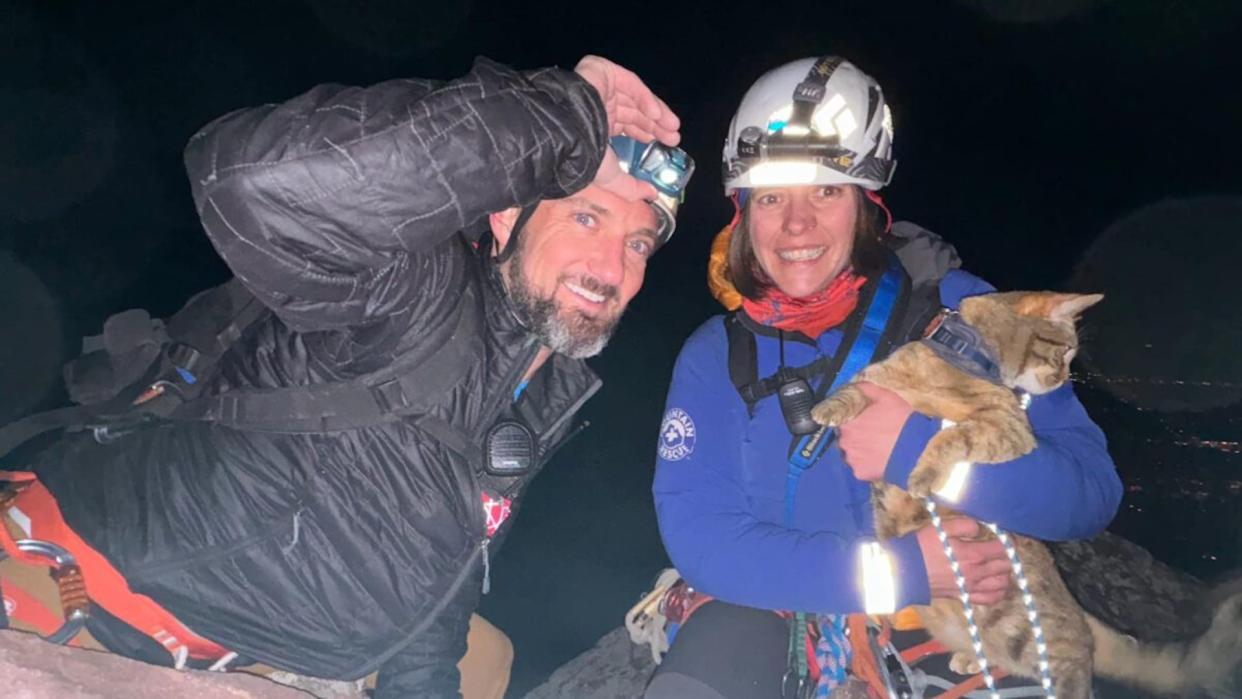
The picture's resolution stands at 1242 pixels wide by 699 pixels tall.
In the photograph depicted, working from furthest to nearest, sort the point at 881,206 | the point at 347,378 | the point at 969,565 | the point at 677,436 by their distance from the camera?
1. the point at 881,206
2. the point at 677,436
3. the point at 347,378
4. the point at 969,565

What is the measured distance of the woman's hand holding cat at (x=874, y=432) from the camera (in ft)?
8.14

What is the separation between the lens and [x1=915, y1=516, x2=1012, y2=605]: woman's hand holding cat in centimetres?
247

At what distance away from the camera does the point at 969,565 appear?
247cm

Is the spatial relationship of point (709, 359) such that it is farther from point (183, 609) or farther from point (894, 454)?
point (183, 609)

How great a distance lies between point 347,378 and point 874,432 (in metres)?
2.05

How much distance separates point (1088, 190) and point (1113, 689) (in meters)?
35.2

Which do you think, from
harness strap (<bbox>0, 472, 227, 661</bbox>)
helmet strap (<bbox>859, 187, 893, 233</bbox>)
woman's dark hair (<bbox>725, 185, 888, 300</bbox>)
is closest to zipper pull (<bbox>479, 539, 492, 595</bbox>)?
harness strap (<bbox>0, 472, 227, 661</bbox>)

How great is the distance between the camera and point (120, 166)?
19047mm

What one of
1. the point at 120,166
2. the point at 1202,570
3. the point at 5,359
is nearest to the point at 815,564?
the point at 1202,570

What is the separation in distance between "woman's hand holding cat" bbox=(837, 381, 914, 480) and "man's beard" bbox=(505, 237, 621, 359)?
1.26 meters

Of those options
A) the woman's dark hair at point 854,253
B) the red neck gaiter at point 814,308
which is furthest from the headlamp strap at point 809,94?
the red neck gaiter at point 814,308

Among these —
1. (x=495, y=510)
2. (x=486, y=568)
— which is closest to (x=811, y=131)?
(x=495, y=510)

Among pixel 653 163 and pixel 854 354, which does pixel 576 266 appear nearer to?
pixel 653 163

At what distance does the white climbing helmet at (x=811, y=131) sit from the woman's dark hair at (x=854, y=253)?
146mm
